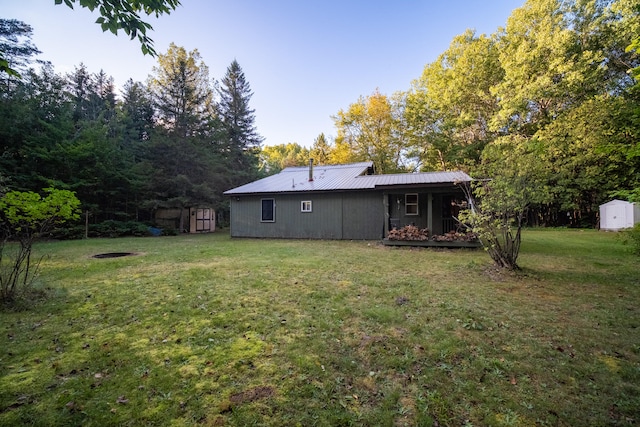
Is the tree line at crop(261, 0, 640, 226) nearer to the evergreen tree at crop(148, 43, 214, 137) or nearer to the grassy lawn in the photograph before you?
the grassy lawn

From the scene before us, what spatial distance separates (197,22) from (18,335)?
24.3ft

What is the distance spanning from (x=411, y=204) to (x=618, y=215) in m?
12.5

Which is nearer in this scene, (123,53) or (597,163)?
(123,53)

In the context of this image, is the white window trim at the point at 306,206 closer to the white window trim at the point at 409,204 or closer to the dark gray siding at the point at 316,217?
the dark gray siding at the point at 316,217

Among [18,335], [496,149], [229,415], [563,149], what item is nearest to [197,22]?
[18,335]

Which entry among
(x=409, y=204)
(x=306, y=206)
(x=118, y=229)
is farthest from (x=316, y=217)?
(x=118, y=229)

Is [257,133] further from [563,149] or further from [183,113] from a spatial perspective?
[563,149]

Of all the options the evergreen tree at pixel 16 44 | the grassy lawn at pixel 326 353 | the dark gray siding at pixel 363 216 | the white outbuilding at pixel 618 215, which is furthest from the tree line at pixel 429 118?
the grassy lawn at pixel 326 353

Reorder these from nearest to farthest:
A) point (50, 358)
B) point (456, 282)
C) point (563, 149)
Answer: point (50, 358), point (456, 282), point (563, 149)

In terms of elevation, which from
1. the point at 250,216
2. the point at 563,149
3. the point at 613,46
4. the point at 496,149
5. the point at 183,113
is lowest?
the point at 250,216

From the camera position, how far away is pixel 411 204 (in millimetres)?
11031

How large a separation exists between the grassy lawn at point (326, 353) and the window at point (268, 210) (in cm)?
833

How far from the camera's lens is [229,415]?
177 centimetres

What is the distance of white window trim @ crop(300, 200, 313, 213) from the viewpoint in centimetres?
1260
